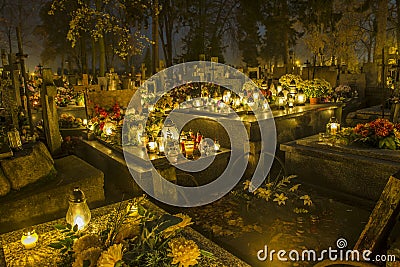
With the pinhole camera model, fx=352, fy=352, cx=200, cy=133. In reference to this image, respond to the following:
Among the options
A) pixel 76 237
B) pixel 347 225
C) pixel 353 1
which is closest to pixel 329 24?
pixel 353 1

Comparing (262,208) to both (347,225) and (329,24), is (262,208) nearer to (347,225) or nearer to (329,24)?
(347,225)

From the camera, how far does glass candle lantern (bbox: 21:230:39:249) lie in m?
2.95

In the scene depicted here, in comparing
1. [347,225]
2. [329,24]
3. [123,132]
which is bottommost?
[347,225]

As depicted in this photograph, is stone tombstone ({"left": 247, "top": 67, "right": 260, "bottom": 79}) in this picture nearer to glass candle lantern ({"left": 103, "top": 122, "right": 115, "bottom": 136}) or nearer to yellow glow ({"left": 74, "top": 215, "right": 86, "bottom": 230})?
glass candle lantern ({"left": 103, "top": 122, "right": 115, "bottom": 136})

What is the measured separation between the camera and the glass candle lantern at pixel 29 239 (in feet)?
9.66

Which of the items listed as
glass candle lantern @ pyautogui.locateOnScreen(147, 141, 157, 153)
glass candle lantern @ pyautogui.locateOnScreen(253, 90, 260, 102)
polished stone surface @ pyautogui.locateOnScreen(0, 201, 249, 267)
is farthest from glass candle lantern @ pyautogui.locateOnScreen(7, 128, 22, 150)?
glass candle lantern @ pyautogui.locateOnScreen(253, 90, 260, 102)

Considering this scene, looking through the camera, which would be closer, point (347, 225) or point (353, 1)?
point (347, 225)

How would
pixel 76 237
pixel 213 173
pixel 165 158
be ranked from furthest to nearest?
pixel 213 173 < pixel 165 158 < pixel 76 237

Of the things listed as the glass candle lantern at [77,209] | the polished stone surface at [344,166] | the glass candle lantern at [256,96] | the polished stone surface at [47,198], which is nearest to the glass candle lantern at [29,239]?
the glass candle lantern at [77,209]

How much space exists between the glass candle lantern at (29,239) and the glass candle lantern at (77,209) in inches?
12.3

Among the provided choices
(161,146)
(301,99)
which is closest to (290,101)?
(301,99)

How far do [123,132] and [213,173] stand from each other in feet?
7.22

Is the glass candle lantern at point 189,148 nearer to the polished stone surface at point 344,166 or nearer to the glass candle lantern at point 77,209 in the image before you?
the polished stone surface at point 344,166

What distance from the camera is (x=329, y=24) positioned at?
27391mm
